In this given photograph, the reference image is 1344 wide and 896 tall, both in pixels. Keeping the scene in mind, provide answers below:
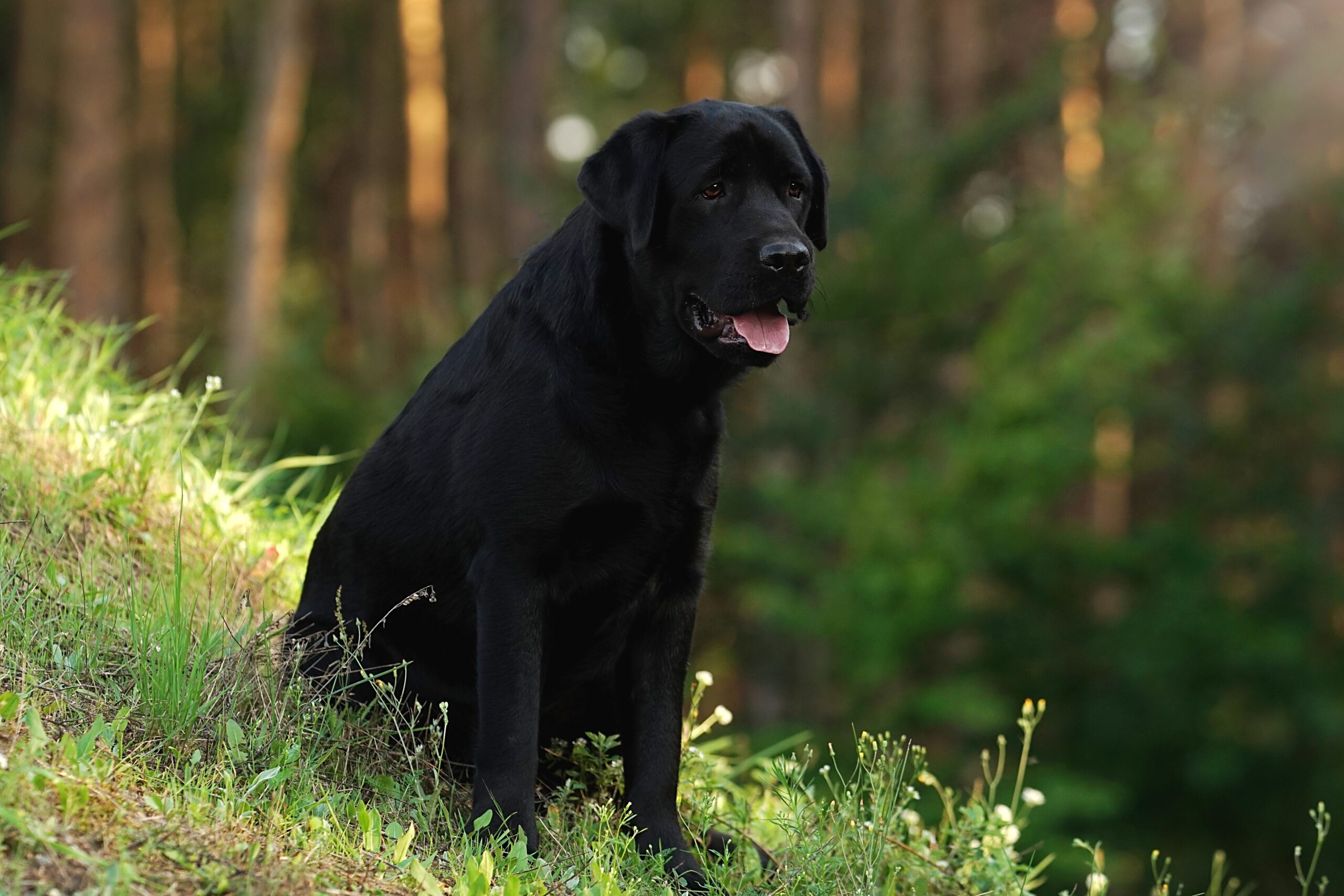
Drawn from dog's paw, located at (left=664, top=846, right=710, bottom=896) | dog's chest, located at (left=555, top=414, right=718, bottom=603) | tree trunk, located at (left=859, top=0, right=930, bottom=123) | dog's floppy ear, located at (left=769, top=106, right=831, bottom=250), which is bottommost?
dog's paw, located at (left=664, top=846, right=710, bottom=896)

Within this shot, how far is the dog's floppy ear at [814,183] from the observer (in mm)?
4262

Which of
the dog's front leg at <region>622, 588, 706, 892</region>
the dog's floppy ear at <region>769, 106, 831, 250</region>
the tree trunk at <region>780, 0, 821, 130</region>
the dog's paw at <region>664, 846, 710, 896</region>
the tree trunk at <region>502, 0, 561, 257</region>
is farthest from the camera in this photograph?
the tree trunk at <region>502, 0, 561, 257</region>

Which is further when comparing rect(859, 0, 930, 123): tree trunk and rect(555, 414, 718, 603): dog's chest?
rect(859, 0, 930, 123): tree trunk

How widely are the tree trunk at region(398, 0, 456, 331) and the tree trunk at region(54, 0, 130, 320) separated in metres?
5.52

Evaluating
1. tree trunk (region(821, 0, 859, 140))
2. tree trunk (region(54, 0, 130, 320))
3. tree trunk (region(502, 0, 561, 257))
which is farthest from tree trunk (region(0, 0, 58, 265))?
tree trunk (region(821, 0, 859, 140))

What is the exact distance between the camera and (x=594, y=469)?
356 centimetres

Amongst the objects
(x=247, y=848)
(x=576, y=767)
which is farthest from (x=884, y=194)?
(x=247, y=848)

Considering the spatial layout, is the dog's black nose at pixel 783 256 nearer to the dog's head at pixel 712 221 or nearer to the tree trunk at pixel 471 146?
the dog's head at pixel 712 221

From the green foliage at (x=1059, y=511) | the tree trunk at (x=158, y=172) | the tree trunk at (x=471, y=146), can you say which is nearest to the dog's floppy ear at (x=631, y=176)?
the green foliage at (x=1059, y=511)

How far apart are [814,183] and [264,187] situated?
1421 cm

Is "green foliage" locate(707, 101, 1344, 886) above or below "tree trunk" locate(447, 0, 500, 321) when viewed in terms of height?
below

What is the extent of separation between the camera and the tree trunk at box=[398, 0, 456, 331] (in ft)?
72.3

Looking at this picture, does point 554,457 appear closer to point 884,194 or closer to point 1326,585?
point 884,194

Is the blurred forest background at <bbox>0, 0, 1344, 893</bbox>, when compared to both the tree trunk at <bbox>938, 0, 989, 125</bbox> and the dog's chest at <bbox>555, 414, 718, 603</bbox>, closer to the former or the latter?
the tree trunk at <bbox>938, 0, 989, 125</bbox>
